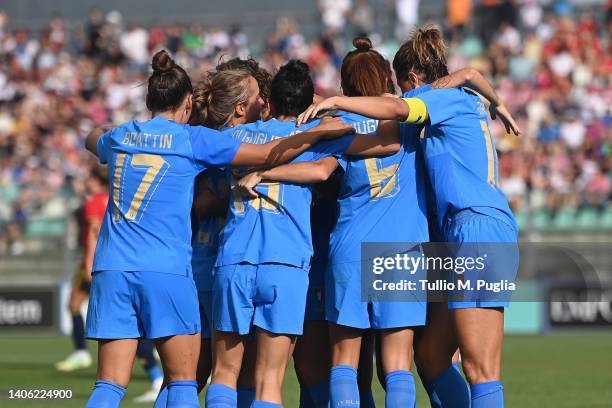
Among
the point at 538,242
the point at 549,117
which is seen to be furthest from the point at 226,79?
the point at 549,117

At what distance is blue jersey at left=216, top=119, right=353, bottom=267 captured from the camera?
21.6 ft

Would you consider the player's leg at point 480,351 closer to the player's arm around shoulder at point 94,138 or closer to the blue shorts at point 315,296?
the blue shorts at point 315,296

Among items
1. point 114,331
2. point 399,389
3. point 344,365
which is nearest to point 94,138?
point 114,331

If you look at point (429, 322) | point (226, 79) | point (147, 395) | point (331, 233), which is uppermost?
point (226, 79)

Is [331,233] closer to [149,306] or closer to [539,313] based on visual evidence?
[149,306]

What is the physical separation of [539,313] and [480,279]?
12.7 meters

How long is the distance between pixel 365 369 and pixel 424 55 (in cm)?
202

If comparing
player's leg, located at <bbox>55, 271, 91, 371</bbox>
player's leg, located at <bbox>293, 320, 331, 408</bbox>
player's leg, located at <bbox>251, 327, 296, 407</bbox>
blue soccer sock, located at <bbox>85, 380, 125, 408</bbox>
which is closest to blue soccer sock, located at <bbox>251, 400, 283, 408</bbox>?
player's leg, located at <bbox>251, 327, 296, 407</bbox>

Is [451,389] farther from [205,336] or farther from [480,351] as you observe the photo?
[205,336]

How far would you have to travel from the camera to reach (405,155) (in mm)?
6973

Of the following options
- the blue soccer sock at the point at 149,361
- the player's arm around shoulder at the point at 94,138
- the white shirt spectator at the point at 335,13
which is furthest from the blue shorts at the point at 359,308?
the white shirt spectator at the point at 335,13

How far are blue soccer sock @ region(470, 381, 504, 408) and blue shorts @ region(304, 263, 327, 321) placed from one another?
3.59ft

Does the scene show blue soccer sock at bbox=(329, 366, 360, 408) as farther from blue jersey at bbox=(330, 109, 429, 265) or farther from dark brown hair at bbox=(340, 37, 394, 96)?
dark brown hair at bbox=(340, 37, 394, 96)

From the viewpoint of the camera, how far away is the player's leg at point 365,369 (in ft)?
24.6
